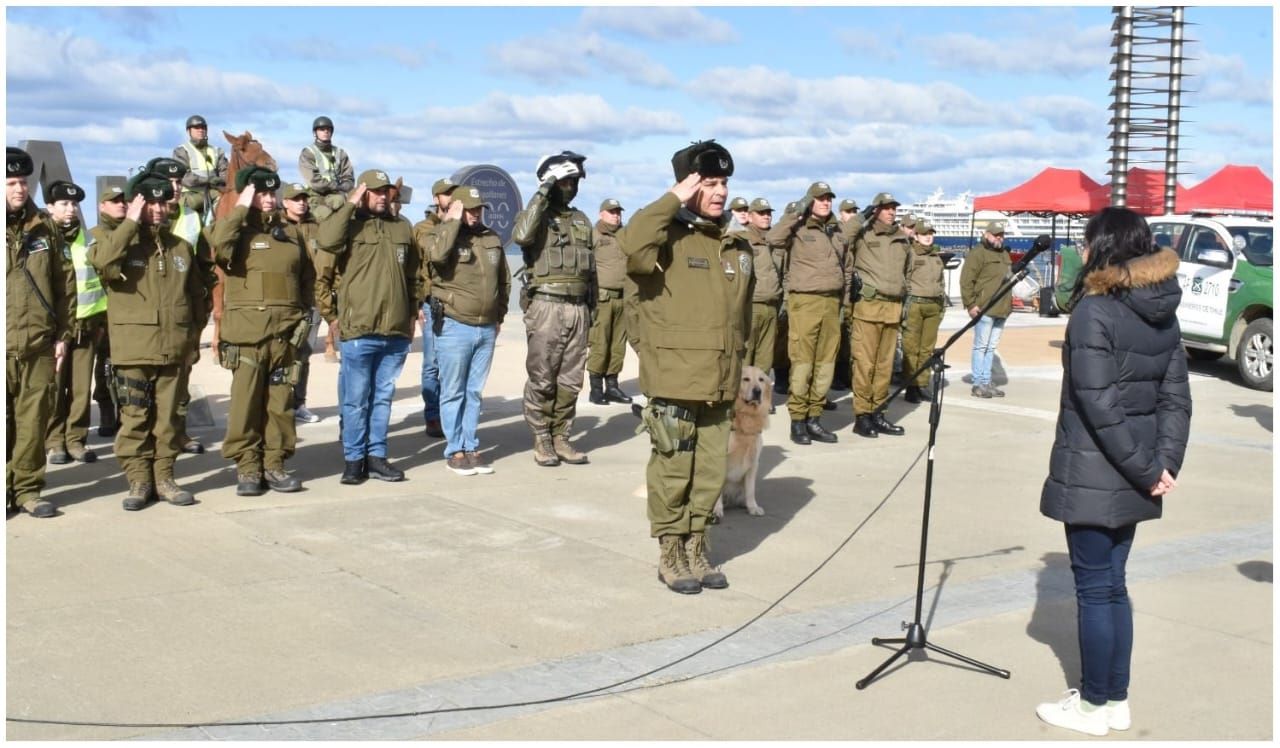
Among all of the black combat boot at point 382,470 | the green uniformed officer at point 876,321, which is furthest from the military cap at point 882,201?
the black combat boot at point 382,470

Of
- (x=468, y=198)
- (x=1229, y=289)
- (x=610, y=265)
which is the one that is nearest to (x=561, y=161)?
(x=468, y=198)

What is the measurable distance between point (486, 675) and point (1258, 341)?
12577 millimetres

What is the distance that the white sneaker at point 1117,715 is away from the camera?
4.71 metres

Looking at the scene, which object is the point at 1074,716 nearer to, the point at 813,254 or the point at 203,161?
the point at 813,254

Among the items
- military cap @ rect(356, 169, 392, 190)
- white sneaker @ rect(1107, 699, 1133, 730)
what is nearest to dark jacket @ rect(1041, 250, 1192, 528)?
white sneaker @ rect(1107, 699, 1133, 730)

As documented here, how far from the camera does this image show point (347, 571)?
21.8 ft

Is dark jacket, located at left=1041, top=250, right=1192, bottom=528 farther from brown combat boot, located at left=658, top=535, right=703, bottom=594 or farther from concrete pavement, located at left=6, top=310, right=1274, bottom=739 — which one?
brown combat boot, located at left=658, top=535, right=703, bottom=594

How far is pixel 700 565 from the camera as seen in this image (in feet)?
21.6

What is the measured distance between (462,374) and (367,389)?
0.67 meters

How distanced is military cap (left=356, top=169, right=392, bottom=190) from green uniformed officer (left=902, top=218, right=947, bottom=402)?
584 cm

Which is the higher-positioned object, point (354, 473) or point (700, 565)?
point (354, 473)

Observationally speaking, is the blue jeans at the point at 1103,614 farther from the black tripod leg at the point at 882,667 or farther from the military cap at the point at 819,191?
the military cap at the point at 819,191

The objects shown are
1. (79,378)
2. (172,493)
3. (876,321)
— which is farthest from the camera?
(876,321)

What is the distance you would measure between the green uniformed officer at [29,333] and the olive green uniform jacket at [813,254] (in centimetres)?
560
